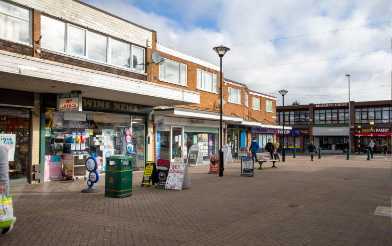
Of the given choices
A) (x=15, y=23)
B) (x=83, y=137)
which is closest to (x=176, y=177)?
(x=83, y=137)

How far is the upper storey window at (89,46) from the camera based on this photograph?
14.4 metres

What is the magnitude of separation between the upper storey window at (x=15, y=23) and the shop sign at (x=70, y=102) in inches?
87.4

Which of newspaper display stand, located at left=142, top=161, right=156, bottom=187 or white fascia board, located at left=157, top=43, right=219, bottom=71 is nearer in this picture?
newspaper display stand, located at left=142, top=161, right=156, bottom=187

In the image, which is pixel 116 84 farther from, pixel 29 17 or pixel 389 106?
pixel 389 106

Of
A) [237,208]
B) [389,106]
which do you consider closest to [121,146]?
[237,208]

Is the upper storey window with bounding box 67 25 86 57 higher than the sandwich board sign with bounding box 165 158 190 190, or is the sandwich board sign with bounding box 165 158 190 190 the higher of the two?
the upper storey window with bounding box 67 25 86 57

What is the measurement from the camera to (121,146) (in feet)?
60.0

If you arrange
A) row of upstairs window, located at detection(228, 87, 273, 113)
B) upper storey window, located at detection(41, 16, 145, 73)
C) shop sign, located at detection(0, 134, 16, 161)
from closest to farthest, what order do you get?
shop sign, located at detection(0, 134, 16, 161), upper storey window, located at detection(41, 16, 145, 73), row of upstairs window, located at detection(228, 87, 273, 113)

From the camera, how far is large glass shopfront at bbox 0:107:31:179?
1309 cm

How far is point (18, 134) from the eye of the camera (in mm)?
13594

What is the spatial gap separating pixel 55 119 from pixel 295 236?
428 inches

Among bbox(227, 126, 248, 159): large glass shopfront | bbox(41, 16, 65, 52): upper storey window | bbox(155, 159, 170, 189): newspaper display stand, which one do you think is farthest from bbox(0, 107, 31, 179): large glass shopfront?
bbox(227, 126, 248, 159): large glass shopfront

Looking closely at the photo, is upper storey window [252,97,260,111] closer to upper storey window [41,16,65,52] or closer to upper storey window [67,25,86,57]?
upper storey window [67,25,86,57]

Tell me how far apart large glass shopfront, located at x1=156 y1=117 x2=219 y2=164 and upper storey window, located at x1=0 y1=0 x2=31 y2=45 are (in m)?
8.43
